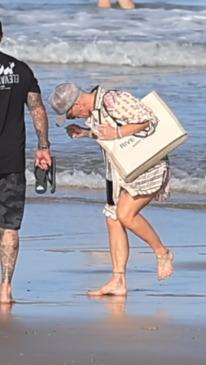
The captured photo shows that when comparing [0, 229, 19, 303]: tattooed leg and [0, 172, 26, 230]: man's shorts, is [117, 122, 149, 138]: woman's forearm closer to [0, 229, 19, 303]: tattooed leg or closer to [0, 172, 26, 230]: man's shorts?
[0, 172, 26, 230]: man's shorts

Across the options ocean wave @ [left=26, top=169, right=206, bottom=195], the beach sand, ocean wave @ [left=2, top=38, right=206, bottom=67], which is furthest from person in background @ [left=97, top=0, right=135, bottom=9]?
the beach sand

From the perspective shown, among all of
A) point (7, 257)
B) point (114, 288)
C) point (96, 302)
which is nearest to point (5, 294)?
point (7, 257)

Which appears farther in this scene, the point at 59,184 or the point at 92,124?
the point at 59,184

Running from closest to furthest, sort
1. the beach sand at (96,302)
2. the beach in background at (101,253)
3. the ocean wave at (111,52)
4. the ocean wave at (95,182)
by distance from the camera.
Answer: the beach sand at (96,302) → the beach in background at (101,253) → the ocean wave at (95,182) → the ocean wave at (111,52)

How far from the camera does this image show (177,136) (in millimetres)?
6961

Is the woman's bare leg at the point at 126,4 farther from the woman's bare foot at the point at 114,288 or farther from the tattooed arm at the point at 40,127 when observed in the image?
the tattooed arm at the point at 40,127

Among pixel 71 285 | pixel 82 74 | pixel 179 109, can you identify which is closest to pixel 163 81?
pixel 82 74

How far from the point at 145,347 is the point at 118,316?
2.33 ft

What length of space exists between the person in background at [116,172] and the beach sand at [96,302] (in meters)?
0.16

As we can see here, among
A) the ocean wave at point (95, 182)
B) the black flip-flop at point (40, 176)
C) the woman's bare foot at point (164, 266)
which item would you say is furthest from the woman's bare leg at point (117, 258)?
the ocean wave at point (95, 182)

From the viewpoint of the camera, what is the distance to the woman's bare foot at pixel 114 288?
710 cm

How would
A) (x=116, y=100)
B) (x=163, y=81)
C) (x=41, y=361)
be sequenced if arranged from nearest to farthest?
(x=41, y=361), (x=116, y=100), (x=163, y=81)

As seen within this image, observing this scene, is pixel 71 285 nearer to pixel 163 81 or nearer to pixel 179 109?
pixel 179 109

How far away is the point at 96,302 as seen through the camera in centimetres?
690
